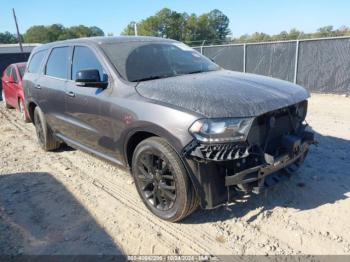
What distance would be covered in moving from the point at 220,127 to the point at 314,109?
7.04 meters

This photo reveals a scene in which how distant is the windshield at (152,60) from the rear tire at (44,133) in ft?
7.87

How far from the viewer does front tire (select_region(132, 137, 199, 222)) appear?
321 centimetres

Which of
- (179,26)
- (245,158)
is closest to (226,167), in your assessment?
(245,158)

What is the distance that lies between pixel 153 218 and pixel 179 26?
271 feet

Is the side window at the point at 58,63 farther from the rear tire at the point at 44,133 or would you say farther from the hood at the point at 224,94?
the hood at the point at 224,94

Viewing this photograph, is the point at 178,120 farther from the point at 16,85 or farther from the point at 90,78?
the point at 16,85

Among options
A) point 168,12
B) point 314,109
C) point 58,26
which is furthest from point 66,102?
point 58,26

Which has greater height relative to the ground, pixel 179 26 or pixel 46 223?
pixel 179 26

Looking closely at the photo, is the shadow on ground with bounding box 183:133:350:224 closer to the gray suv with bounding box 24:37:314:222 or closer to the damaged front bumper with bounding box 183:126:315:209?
the gray suv with bounding box 24:37:314:222

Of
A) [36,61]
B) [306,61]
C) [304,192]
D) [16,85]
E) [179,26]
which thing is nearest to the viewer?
[304,192]

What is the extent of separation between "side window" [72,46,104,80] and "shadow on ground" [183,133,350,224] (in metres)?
2.16

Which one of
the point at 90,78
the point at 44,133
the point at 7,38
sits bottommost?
the point at 44,133

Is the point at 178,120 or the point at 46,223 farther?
the point at 46,223

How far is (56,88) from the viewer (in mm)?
5117
